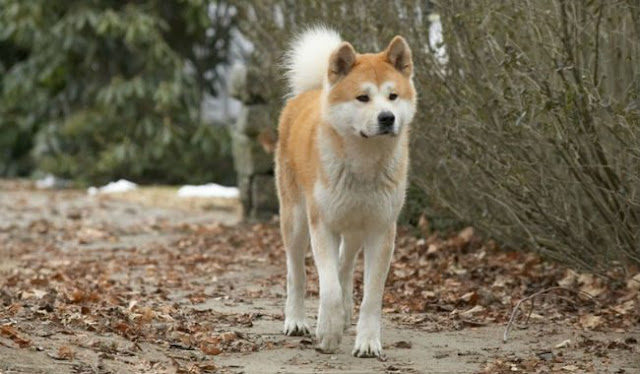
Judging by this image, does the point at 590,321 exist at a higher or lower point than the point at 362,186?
lower

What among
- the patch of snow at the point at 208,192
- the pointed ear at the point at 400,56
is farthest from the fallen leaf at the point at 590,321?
the patch of snow at the point at 208,192

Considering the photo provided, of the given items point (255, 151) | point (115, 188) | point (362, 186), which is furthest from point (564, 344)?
point (115, 188)

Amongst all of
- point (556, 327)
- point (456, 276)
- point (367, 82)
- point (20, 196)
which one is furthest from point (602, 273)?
point (20, 196)

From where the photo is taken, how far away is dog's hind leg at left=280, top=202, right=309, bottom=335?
6.42 m

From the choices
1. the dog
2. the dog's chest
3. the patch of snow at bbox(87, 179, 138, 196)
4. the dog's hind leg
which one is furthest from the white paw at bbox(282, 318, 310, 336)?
the patch of snow at bbox(87, 179, 138, 196)

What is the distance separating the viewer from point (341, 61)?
5930mm

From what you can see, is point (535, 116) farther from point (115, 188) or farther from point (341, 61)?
point (115, 188)

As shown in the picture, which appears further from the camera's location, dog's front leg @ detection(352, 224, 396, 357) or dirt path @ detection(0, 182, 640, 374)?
dog's front leg @ detection(352, 224, 396, 357)

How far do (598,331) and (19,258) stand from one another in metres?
5.71

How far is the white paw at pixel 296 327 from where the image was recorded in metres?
6.39

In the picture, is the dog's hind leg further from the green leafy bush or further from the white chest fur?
the green leafy bush

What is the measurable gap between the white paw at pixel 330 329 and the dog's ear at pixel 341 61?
3.76 feet

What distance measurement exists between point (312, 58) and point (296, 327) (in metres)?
1.48

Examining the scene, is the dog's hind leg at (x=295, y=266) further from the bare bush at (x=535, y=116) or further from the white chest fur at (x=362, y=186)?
the bare bush at (x=535, y=116)
